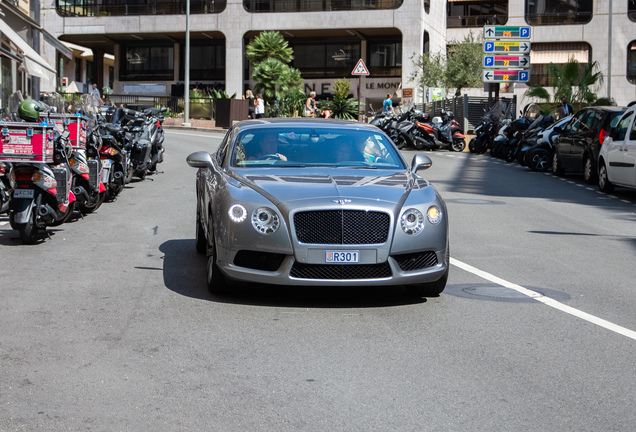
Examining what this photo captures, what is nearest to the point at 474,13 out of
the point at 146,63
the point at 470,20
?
the point at 470,20

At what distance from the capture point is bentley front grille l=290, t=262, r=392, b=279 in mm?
7184

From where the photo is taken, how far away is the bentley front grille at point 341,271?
7184 mm

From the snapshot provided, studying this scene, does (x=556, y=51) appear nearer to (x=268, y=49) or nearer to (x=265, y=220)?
(x=268, y=49)

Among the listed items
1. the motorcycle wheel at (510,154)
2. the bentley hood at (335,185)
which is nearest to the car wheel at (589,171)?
the motorcycle wheel at (510,154)

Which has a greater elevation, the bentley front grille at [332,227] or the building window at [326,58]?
the building window at [326,58]

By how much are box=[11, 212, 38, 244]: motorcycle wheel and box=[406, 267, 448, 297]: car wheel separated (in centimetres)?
464

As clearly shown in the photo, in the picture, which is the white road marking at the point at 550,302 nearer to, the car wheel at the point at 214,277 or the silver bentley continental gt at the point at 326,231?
the silver bentley continental gt at the point at 326,231

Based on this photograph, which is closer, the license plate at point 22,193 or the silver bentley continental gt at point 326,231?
the silver bentley continental gt at point 326,231

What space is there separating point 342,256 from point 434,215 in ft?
2.85

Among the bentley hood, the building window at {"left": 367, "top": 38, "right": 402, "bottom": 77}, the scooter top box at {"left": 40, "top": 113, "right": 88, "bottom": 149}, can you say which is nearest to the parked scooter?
the scooter top box at {"left": 40, "top": 113, "right": 88, "bottom": 149}

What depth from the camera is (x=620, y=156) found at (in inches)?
690

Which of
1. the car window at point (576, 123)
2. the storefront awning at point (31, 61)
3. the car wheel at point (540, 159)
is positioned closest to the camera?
the car window at point (576, 123)

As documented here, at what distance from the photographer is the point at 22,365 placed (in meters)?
5.49

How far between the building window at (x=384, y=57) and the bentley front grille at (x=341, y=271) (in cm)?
5844
